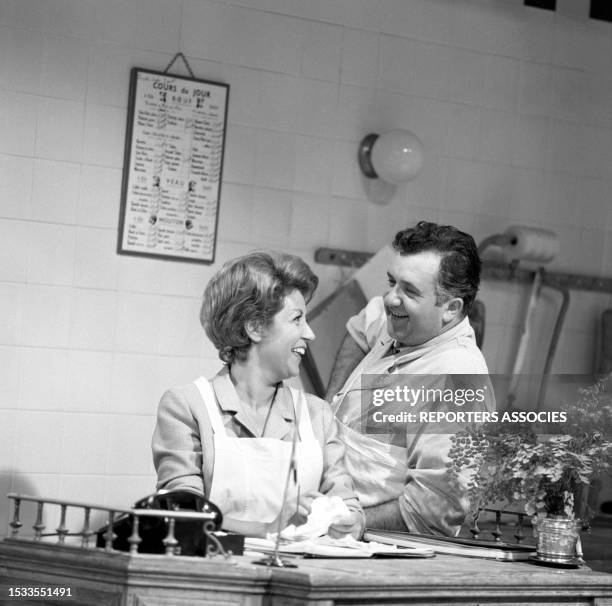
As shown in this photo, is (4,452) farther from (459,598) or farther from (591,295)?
(591,295)

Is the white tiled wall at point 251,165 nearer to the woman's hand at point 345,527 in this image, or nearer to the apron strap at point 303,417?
the apron strap at point 303,417

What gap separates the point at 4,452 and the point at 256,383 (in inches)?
62.9

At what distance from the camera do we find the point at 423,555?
261 centimetres

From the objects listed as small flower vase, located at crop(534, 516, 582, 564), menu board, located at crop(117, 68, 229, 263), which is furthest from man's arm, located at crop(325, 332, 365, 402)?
small flower vase, located at crop(534, 516, 582, 564)

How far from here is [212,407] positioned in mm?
2818

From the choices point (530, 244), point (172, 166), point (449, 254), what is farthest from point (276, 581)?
point (530, 244)

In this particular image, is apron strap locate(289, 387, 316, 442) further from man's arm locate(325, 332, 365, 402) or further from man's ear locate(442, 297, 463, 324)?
man's arm locate(325, 332, 365, 402)

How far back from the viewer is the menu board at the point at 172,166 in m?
4.36

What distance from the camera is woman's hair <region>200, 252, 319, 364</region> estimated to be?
9.48 feet

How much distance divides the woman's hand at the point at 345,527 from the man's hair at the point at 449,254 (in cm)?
70

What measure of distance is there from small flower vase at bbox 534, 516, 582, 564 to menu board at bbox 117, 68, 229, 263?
2164mm

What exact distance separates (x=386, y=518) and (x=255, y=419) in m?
0.44

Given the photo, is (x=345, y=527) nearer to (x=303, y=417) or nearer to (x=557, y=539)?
(x=303, y=417)

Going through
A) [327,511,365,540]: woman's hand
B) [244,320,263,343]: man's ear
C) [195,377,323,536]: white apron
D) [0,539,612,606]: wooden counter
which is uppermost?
[244,320,263,343]: man's ear
